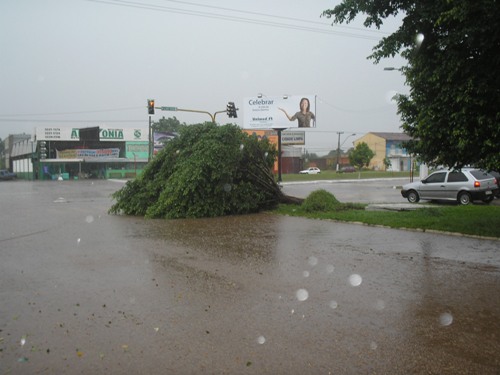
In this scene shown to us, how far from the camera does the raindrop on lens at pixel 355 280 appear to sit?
23.0ft

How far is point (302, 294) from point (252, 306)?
0.90 m

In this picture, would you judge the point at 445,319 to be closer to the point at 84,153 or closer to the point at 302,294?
the point at 302,294

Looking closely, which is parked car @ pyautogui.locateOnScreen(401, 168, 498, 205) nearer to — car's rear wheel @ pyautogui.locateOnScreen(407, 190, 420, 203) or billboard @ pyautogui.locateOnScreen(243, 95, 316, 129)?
car's rear wheel @ pyautogui.locateOnScreen(407, 190, 420, 203)

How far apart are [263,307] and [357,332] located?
4.43 feet

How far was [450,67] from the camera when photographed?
29.7ft

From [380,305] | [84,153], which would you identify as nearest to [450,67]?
[380,305]

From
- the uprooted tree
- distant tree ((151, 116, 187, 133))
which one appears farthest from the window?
distant tree ((151, 116, 187, 133))

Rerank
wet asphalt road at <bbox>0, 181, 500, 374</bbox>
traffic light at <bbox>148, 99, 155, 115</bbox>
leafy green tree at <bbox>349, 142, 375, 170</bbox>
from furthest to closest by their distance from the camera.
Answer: leafy green tree at <bbox>349, 142, 375, 170</bbox> → traffic light at <bbox>148, 99, 155, 115</bbox> → wet asphalt road at <bbox>0, 181, 500, 374</bbox>

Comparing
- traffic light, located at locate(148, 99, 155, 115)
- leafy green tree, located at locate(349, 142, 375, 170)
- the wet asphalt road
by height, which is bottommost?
the wet asphalt road

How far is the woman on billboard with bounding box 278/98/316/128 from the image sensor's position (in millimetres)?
42625

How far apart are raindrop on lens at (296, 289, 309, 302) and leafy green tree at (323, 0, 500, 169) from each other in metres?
5.06

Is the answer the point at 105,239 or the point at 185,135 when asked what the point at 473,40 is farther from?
the point at 185,135

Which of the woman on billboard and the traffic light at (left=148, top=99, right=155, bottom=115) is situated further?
the woman on billboard

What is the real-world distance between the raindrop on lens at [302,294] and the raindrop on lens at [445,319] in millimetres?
1742
